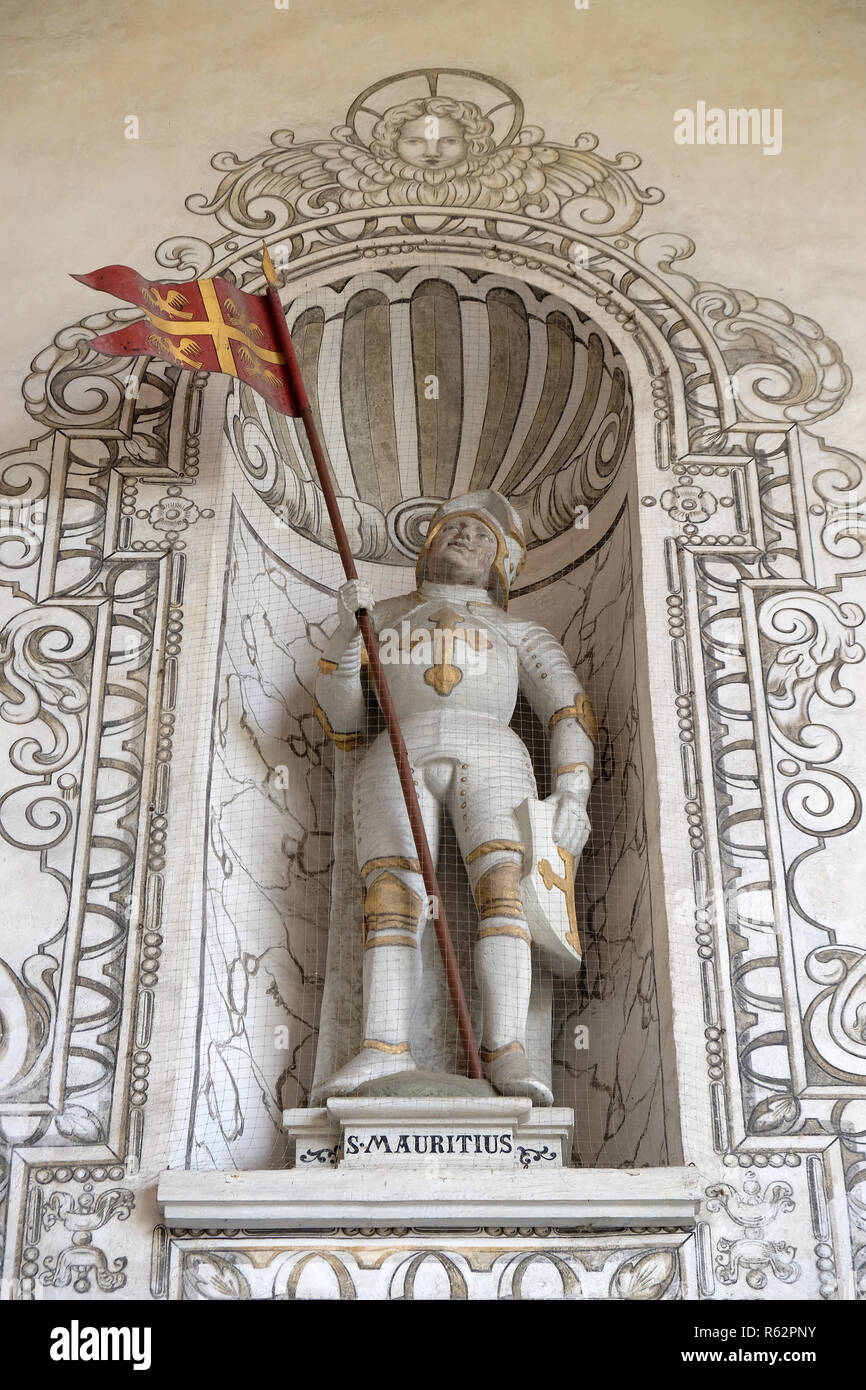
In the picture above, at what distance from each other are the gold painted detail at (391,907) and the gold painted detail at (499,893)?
0.49 ft

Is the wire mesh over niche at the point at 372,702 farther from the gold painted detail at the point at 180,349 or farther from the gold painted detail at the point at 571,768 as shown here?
the gold painted detail at the point at 180,349

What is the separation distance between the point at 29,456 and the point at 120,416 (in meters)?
0.27

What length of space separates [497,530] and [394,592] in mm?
489

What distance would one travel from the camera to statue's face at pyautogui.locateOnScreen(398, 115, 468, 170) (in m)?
5.29

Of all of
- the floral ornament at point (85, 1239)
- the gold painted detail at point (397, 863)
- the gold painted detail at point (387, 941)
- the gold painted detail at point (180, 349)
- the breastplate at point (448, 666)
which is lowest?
the floral ornament at point (85, 1239)

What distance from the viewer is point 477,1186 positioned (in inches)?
141

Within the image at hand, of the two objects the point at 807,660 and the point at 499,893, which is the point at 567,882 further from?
the point at 807,660

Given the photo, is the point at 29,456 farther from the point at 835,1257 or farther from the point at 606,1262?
the point at 835,1257

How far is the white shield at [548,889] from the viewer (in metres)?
4.11

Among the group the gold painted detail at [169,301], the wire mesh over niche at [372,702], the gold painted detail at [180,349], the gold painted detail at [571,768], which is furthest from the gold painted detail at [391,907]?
the gold painted detail at [169,301]

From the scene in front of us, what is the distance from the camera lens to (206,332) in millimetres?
4375

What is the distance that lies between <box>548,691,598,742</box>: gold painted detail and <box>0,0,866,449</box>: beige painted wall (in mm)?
1301

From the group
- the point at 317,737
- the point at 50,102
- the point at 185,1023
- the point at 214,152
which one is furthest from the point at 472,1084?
the point at 50,102

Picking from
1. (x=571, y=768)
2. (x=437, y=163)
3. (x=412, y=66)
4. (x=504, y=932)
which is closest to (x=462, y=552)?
(x=571, y=768)
